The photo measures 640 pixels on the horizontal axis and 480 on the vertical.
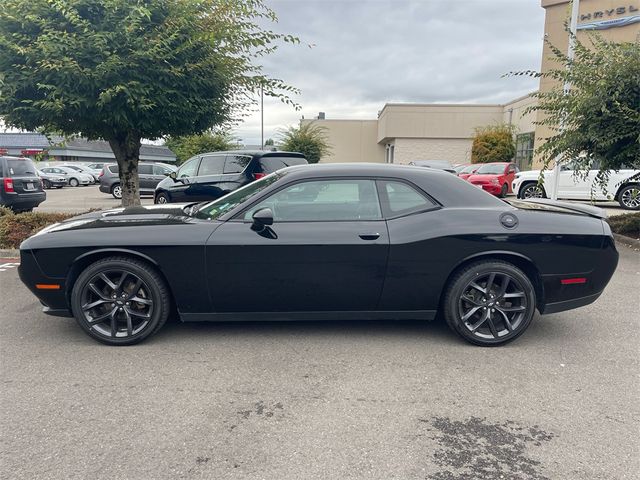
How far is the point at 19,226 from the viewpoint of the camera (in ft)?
24.0

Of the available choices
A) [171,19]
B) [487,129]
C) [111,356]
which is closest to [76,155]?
[487,129]

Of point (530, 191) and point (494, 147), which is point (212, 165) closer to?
point (530, 191)

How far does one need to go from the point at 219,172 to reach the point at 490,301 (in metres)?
7.38

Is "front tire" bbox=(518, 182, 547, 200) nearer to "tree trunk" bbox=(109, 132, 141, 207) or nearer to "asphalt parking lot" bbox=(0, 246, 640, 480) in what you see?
"asphalt parking lot" bbox=(0, 246, 640, 480)

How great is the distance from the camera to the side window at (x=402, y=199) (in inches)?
146

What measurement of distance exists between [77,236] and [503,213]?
3520 mm

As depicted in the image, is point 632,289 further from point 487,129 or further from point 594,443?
point 487,129

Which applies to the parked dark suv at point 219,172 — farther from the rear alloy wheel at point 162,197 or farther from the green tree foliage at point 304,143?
the green tree foliage at point 304,143

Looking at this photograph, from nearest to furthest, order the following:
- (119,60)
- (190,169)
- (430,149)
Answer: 1. (119,60)
2. (190,169)
3. (430,149)

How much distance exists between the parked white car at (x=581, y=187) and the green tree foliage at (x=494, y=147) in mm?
13457

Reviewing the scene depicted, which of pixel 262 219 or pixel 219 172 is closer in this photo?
pixel 262 219

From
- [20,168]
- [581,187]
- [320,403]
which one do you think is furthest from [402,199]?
[581,187]

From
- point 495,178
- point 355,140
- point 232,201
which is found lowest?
point 232,201

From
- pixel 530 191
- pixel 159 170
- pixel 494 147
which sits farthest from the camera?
pixel 494 147
